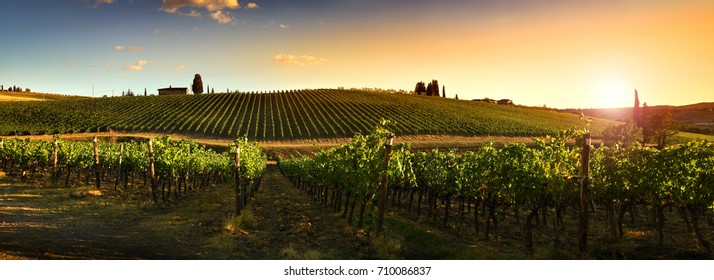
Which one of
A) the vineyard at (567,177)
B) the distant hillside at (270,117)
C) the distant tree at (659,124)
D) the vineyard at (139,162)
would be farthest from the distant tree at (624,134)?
the vineyard at (139,162)

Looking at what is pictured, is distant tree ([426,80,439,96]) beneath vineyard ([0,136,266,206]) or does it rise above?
above

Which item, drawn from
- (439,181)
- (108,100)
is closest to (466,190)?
(439,181)

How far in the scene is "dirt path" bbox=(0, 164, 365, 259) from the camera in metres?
10.4

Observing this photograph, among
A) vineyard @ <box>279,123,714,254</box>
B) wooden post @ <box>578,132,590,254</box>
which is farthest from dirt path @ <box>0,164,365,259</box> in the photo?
wooden post @ <box>578,132,590,254</box>

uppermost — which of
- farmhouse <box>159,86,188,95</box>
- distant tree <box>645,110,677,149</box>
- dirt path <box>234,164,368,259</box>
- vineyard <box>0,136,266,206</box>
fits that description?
farmhouse <box>159,86,188,95</box>

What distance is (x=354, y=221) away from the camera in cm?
1695

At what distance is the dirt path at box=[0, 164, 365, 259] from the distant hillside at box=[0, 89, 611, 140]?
2034 inches


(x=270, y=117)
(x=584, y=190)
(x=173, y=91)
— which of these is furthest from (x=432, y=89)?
(x=584, y=190)

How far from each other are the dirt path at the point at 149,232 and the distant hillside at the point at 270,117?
51653 millimetres

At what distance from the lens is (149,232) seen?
1323 centimetres

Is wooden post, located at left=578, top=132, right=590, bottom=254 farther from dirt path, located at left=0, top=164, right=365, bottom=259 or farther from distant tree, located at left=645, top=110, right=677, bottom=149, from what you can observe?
distant tree, located at left=645, top=110, right=677, bottom=149

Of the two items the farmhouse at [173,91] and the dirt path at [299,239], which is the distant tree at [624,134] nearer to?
the dirt path at [299,239]

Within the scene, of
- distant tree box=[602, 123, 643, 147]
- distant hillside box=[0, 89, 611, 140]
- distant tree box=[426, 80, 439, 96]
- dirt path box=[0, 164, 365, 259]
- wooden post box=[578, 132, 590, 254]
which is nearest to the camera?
wooden post box=[578, 132, 590, 254]
